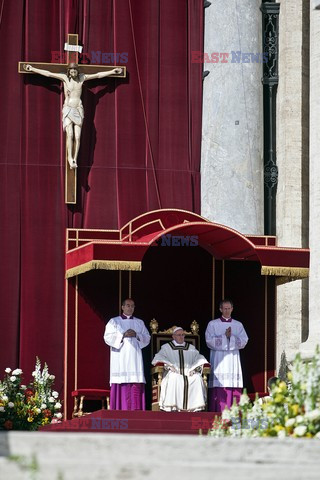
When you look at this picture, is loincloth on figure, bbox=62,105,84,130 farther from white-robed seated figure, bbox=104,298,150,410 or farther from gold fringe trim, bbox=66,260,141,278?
white-robed seated figure, bbox=104,298,150,410

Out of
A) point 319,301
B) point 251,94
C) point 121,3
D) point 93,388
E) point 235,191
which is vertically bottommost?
point 93,388

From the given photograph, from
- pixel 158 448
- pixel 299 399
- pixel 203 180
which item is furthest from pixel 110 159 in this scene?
pixel 158 448

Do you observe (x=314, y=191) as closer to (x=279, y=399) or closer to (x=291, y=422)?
(x=279, y=399)

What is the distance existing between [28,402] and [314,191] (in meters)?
5.40

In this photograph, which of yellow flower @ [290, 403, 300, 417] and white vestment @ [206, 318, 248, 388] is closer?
yellow flower @ [290, 403, 300, 417]

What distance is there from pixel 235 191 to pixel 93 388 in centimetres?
418

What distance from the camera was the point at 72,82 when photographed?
2100 centimetres

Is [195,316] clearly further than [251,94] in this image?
No

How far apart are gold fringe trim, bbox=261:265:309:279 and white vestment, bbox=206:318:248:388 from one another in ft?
2.96

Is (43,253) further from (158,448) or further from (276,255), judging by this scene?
(158,448)

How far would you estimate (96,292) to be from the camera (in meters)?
19.5

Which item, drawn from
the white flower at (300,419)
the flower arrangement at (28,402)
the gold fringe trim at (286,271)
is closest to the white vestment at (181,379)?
the gold fringe trim at (286,271)

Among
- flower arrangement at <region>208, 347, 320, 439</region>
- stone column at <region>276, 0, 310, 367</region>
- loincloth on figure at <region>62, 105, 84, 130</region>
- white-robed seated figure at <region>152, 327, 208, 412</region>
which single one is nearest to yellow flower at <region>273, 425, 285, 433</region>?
flower arrangement at <region>208, 347, 320, 439</region>

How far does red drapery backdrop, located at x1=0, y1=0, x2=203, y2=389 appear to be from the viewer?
20.6 meters
